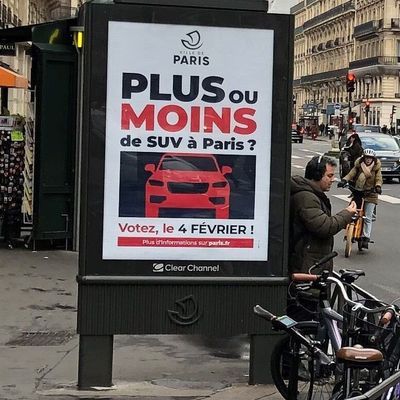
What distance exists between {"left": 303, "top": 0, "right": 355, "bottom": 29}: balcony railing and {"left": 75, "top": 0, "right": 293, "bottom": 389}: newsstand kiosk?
11376 cm

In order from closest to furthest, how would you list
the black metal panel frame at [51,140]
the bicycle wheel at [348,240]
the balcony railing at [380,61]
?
the black metal panel frame at [51,140], the bicycle wheel at [348,240], the balcony railing at [380,61]

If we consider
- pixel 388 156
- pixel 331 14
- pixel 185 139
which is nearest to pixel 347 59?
pixel 331 14

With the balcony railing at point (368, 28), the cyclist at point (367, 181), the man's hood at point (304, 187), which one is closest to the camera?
the man's hood at point (304, 187)

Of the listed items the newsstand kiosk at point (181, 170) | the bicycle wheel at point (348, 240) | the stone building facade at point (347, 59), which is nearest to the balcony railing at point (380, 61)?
the stone building facade at point (347, 59)

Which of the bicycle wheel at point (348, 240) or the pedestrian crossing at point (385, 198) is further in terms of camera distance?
the pedestrian crossing at point (385, 198)

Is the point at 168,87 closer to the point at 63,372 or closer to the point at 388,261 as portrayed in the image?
the point at 63,372

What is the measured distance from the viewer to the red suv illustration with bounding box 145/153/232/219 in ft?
19.0

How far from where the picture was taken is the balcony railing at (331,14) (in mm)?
117188

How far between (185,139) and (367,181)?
904cm

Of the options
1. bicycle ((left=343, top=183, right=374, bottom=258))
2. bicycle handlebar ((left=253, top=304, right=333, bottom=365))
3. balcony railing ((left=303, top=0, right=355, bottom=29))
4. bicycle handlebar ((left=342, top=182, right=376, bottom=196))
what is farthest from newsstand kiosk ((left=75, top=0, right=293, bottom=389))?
balcony railing ((left=303, top=0, right=355, bottom=29))

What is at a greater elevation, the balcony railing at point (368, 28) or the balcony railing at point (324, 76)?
the balcony railing at point (368, 28)

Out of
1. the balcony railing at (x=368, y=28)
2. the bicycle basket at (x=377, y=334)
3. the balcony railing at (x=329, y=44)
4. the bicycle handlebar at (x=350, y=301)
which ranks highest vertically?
the balcony railing at (x=329, y=44)

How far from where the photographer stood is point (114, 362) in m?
6.86

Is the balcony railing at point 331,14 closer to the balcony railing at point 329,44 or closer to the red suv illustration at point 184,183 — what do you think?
the balcony railing at point 329,44
